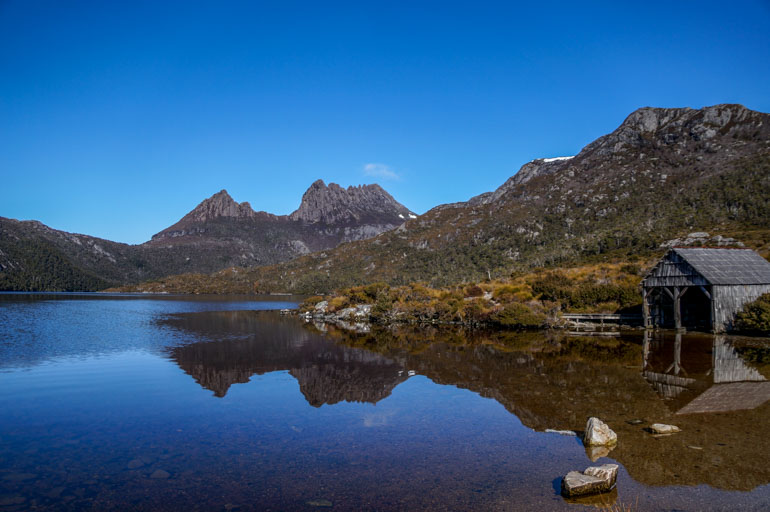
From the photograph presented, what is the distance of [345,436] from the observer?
11.7m

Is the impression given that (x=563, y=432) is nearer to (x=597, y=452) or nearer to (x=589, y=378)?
(x=597, y=452)

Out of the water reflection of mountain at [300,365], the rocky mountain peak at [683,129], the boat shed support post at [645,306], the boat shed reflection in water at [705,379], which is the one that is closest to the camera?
the boat shed reflection in water at [705,379]

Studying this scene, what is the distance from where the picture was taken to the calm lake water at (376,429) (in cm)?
817

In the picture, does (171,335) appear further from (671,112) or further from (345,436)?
(671,112)

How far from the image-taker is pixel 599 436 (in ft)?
34.2

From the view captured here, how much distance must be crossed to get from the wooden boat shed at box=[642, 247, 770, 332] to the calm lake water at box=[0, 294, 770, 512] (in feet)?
20.6

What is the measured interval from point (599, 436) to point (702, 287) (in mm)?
26839

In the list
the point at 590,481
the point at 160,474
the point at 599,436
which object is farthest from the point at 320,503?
the point at 599,436

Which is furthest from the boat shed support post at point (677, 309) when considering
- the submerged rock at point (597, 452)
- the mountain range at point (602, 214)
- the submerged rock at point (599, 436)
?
the submerged rock at point (597, 452)

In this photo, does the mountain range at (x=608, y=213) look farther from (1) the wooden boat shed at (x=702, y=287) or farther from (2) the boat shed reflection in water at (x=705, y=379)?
(2) the boat shed reflection in water at (x=705, y=379)

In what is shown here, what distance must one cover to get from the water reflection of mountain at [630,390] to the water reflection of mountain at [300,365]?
2.24 metres

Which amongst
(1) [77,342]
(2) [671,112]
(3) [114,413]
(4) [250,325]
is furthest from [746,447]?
(2) [671,112]

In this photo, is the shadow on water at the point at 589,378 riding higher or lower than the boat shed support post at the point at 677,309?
lower

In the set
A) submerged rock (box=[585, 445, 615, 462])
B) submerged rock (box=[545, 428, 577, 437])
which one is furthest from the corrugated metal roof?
submerged rock (box=[585, 445, 615, 462])
